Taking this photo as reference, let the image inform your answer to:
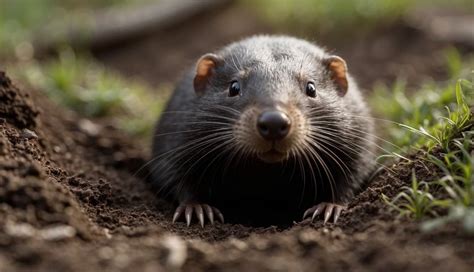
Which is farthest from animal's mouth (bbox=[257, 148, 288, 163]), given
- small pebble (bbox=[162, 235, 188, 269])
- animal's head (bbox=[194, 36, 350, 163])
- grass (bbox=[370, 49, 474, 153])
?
small pebble (bbox=[162, 235, 188, 269])

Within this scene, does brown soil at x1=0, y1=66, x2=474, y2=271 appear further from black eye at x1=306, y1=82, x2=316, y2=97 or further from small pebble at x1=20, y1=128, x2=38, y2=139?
black eye at x1=306, y1=82, x2=316, y2=97

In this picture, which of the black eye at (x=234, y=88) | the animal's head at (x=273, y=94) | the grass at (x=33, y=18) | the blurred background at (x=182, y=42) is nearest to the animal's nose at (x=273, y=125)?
the animal's head at (x=273, y=94)

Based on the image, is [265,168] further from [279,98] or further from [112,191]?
[112,191]

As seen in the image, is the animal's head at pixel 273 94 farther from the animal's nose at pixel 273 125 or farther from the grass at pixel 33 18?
the grass at pixel 33 18

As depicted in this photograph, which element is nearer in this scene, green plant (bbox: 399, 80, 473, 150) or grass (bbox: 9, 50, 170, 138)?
green plant (bbox: 399, 80, 473, 150)

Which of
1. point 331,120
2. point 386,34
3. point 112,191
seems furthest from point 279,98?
point 386,34

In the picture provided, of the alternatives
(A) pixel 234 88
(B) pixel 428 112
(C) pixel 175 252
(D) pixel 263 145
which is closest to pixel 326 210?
(D) pixel 263 145
